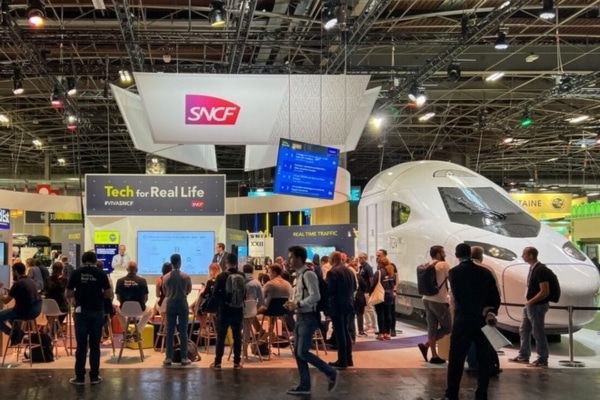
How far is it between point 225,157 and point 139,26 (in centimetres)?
1883

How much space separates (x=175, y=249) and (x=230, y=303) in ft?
20.9

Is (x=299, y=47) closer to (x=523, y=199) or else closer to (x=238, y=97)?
(x=238, y=97)

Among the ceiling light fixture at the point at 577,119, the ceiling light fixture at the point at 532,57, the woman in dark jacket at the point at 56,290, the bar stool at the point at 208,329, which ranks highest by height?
the ceiling light fixture at the point at 532,57

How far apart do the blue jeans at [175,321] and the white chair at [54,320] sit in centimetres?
165

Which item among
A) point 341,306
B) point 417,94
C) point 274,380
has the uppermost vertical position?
point 417,94

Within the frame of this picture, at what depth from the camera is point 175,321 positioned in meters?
8.02

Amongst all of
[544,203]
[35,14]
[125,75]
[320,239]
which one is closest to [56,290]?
[35,14]

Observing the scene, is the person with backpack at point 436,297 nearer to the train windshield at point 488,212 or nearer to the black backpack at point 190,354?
the train windshield at point 488,212

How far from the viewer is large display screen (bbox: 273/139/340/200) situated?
1085cm

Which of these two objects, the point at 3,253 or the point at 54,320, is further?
the point at 3,253

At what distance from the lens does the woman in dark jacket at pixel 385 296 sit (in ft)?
34.5

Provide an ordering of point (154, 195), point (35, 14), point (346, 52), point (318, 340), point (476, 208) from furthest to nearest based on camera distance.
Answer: point (154, 195) < point (346, 52) < point (476, 208) < point (35, 14) < point (318, 340)

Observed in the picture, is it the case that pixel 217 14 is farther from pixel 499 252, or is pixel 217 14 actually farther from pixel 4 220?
pixel 499 252

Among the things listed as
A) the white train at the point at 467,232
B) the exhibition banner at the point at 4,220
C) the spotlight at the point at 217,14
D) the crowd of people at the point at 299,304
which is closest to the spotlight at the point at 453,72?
the white train at the point at 467,232
